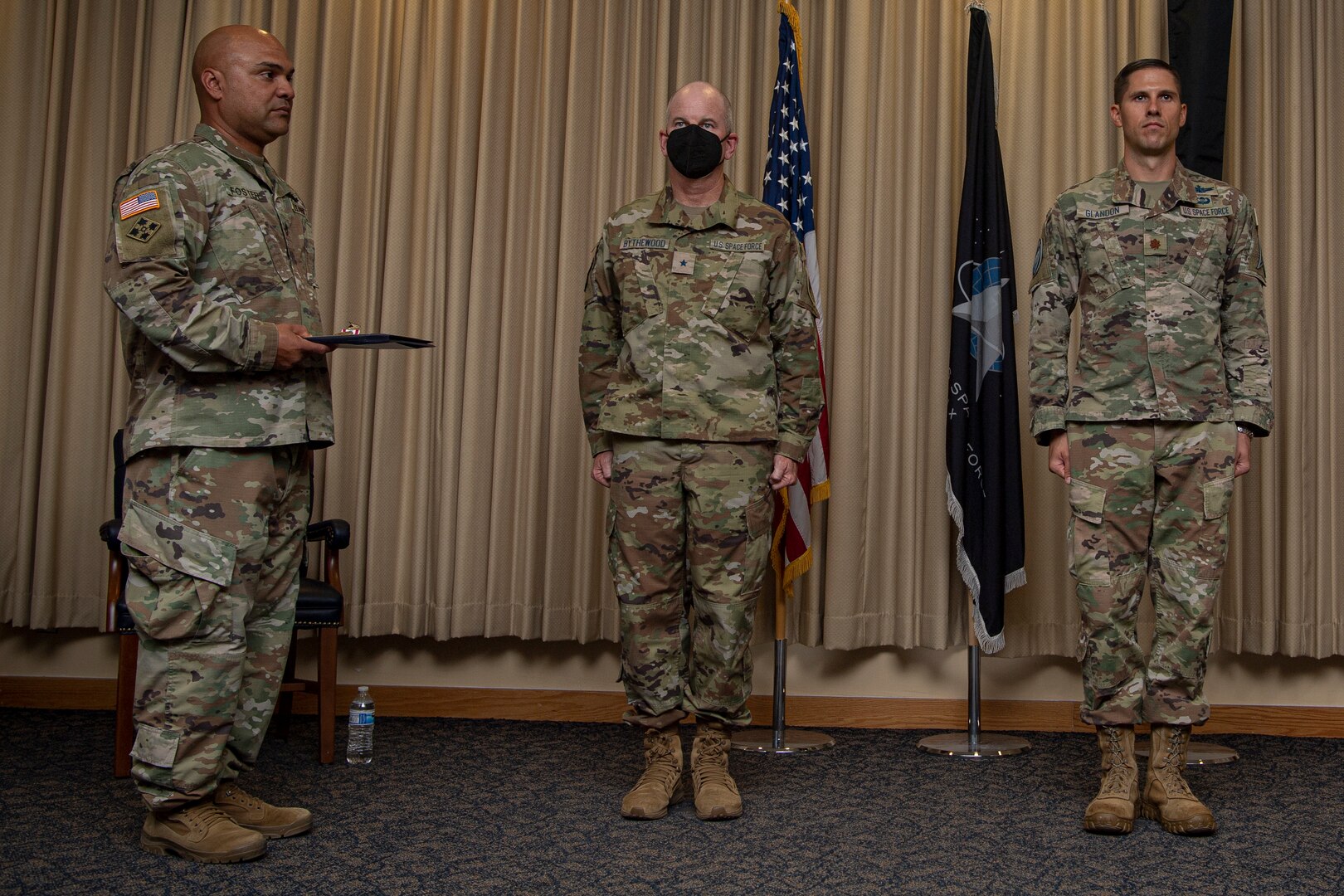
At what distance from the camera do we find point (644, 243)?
312 centimetres

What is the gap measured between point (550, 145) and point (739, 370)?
1676mm

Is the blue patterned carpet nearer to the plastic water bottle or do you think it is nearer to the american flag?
the plastic water bottle

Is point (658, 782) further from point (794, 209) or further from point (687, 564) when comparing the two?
point (794, 209)

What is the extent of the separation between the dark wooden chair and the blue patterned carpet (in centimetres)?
10

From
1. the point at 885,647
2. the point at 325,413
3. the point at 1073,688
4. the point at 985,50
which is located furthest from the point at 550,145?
the point at 1073,688

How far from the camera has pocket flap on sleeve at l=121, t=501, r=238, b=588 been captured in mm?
2469

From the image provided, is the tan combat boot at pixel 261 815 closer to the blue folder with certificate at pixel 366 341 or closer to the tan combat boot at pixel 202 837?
the tan combat boot at pixel 202 837

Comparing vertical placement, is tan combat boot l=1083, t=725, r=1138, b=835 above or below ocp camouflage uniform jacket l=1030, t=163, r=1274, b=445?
below

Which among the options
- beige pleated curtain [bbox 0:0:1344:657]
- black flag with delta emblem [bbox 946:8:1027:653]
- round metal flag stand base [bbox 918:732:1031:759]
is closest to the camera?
round metal flag stand base [bbox 918:732:1031:759]

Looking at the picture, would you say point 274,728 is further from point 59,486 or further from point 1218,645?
point 1218,645

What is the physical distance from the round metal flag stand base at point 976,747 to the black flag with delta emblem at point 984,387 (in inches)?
12.4

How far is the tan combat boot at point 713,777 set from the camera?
114 inches

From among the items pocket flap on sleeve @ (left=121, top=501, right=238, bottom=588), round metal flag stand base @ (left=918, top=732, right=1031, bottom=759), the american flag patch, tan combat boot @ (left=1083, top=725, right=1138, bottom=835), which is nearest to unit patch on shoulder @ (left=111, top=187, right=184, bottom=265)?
the american flag patch

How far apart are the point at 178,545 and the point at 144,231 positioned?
67 centimetres
